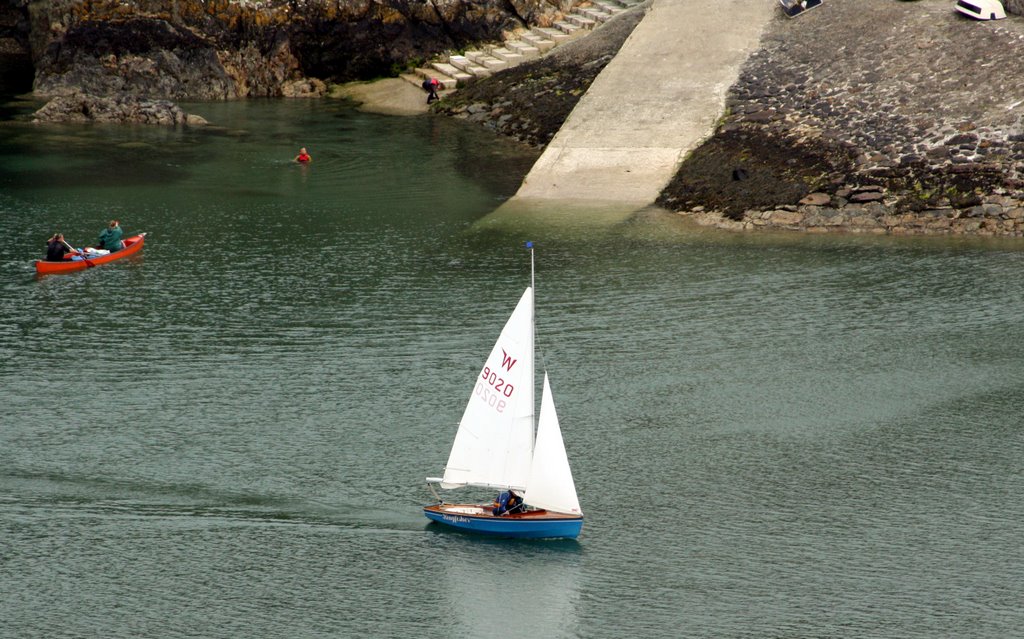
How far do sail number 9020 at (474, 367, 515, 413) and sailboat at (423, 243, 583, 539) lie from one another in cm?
2

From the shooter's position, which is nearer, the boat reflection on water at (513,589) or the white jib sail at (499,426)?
the boat reflection on water at (513,589)

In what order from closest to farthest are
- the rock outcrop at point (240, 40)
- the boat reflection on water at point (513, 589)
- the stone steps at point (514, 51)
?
the boat reflection on water at point (513, 589), the rock outcrop at point (240, 40), the stone steps at point (514, 51)

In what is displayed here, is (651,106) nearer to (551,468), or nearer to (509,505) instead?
(509,505)

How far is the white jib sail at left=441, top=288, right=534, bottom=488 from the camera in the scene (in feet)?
142

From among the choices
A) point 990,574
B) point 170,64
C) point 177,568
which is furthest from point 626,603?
point 170,64

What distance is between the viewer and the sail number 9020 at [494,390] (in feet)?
143

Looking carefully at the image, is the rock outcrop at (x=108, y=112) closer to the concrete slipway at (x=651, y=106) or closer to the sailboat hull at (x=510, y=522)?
the concrete slipway at (x=651, y=106)

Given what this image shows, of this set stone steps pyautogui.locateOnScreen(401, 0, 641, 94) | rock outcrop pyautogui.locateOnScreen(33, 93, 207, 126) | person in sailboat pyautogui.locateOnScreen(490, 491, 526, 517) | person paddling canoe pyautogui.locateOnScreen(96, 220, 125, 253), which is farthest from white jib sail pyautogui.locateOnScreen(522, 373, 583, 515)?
rock outcrop pyautogui.locateOnScreen(33, 93, 207, 126)

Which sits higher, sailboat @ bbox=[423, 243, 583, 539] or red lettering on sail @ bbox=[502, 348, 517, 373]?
red lettering on sail @ bbox=[502, 348, 517, 373]

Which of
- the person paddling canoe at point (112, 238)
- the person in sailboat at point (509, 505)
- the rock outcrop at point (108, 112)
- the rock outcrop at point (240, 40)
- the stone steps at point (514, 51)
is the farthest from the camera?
the stone steps at point (514, 51)

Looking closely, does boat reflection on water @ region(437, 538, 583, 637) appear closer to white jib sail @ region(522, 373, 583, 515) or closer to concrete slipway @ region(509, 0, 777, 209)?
white jib sail @ region(522, 373, 583, 515)

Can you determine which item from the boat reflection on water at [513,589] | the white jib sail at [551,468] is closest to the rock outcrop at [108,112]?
the white jib sail at [551,468]

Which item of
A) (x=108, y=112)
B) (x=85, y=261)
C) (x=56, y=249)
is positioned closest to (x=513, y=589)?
(x=56, y=249)

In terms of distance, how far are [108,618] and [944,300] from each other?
1625 inches
